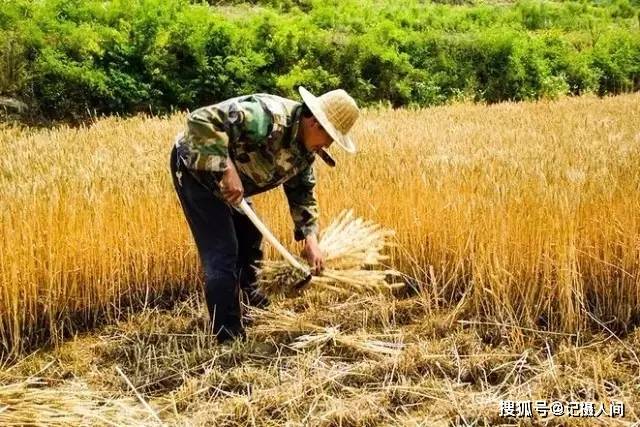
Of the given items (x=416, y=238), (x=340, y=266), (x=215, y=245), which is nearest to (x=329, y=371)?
(x=340, y=266)

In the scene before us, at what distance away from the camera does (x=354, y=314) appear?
2975 mm

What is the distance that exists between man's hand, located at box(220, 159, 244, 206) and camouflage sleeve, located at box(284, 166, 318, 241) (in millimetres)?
368

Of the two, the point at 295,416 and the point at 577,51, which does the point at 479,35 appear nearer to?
the point at 577,51

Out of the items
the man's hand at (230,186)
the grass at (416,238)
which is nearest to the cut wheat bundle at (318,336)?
the grass at (416,238)

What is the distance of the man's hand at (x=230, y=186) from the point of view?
2.43 metres

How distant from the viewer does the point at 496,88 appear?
1279cm

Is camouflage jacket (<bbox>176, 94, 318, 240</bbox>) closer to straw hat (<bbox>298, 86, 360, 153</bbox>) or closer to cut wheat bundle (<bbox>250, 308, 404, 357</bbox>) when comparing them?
straw hat (<bbox>298, 86, 360, 153</bbox>)

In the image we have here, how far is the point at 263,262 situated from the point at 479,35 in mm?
11383

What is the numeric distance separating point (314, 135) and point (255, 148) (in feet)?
0.83

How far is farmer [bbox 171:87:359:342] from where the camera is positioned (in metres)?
2.44

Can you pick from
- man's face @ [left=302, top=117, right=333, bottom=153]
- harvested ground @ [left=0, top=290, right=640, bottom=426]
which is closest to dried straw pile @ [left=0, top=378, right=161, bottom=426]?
harvested ground @ [left=0, top=290, right=640, bottom=426]

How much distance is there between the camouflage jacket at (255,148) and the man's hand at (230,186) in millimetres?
27

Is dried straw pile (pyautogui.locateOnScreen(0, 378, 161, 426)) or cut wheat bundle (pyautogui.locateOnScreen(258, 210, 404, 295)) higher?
cut wheat bundle (pyautogui.locateOnScreen(258, 210, 404, 295))

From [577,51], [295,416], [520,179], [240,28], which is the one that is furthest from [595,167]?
[577,51]
